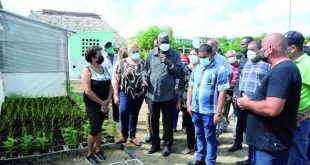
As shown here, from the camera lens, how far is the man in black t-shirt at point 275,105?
236 cm

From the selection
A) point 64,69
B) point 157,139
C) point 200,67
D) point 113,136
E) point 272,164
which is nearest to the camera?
point 272,164

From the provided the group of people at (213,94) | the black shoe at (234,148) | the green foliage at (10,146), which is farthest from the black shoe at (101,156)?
the black shoe at (234,148)

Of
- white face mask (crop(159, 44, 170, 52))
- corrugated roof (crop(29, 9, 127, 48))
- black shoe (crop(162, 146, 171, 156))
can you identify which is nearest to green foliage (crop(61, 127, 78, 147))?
black shoe (crop(162, 146, 171, 156))

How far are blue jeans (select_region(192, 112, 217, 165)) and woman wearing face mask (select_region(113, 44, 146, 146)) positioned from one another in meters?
1.32

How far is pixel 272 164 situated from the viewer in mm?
2545

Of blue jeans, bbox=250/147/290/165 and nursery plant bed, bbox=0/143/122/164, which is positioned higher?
blue jeans, bbox=250/147/290/165

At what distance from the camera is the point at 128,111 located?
5281 millimetres

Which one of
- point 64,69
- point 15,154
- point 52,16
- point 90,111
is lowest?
point 15,154

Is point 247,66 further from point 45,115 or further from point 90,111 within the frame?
point 45,115

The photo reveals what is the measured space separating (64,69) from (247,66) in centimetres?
778

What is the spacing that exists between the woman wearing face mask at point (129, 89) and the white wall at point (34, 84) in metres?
5.59

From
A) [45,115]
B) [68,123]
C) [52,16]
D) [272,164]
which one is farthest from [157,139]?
[52,16]

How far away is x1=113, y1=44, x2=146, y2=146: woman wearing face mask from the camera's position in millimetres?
5141

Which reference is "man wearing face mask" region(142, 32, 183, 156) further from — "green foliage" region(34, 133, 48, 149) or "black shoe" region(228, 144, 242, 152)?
"green foliage" region(34, 133, 48, 149)
